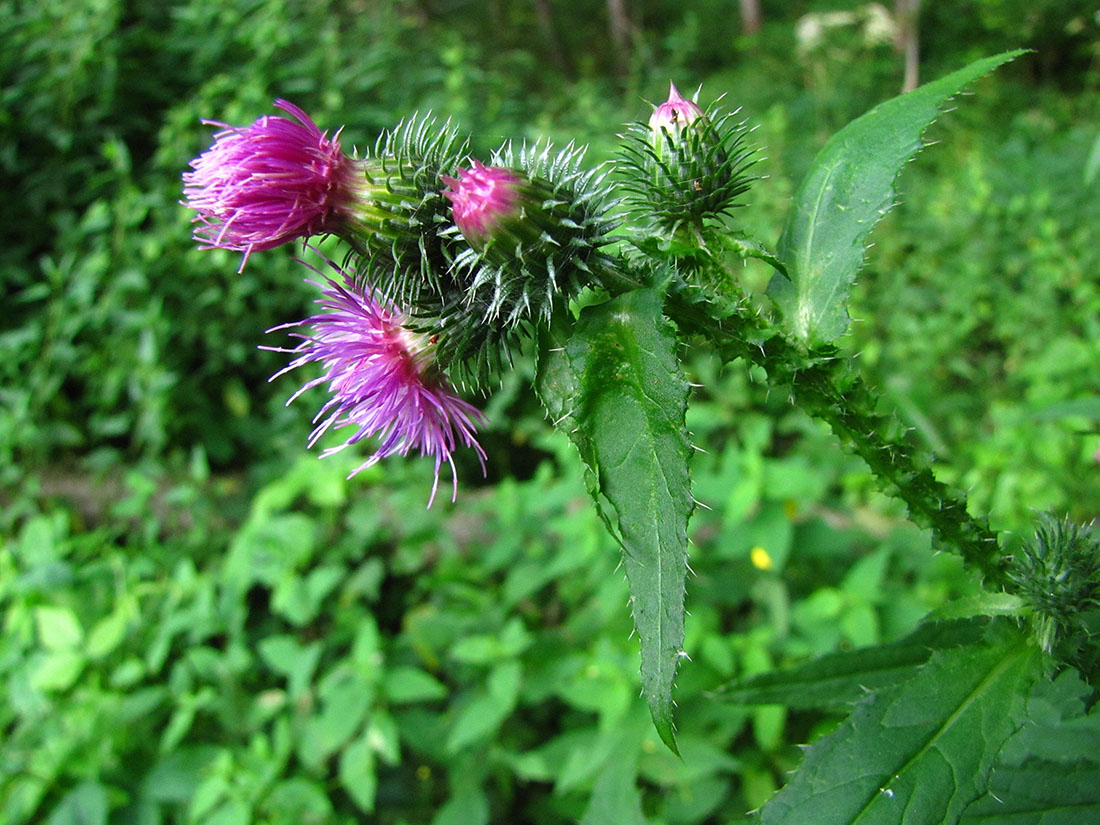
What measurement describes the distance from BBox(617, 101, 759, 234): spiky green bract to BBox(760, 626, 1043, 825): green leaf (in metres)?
0.73

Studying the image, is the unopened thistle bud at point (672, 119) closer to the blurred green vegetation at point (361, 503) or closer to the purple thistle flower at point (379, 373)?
the purple thistle flower at point (379, 373)

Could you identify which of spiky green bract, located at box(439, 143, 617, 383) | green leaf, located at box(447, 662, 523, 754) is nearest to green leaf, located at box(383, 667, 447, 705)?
green leaf, located at box(447, 662, 523, 754)

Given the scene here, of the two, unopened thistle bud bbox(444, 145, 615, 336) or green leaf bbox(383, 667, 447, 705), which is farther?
green leaf bbox(383, 667, 447, 705)

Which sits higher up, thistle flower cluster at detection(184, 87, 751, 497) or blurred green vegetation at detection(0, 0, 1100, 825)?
thistle flower cluster at detection(184, 87, 751, 497)

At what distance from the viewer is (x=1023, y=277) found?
5051 mm

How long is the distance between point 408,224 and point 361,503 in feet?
8.98

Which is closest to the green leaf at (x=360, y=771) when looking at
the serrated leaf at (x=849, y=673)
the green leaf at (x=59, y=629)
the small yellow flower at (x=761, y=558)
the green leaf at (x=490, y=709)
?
the green leaf at (x=490, y=709)

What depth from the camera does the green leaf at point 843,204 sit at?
1.12 metres

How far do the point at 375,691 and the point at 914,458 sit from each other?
7.49 feet

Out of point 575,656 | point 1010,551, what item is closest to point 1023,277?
point 575,656

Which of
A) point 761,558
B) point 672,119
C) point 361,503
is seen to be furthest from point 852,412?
point 361,503

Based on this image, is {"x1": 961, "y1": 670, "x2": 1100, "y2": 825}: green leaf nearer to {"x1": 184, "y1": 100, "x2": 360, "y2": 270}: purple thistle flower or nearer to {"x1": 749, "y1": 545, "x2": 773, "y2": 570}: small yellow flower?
{"x1": 184, "y1": 100, "x2": 360, "y2": 270}: purple thistle flower

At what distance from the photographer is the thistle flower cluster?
3.55ft

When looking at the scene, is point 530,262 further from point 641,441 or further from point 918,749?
point 918,749
